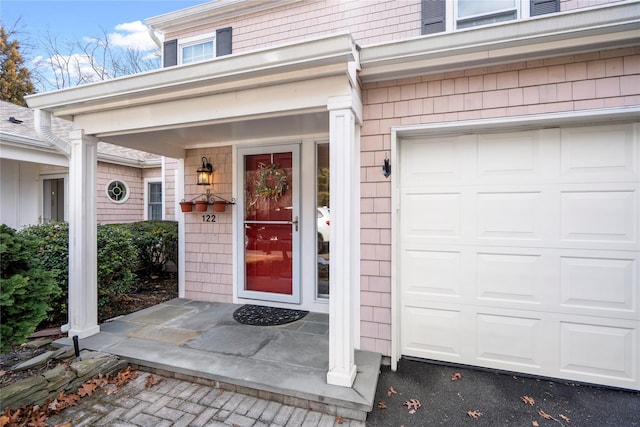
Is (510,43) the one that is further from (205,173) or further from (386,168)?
(205,173)

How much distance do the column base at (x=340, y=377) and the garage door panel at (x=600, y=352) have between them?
182 centimetres

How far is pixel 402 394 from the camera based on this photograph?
8.13 feet

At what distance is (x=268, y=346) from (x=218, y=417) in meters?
0.85

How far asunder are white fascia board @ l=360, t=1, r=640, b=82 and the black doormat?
2817 mm

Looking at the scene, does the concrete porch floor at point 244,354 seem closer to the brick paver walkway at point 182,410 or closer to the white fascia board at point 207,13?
the brick paver walkway at point 182,410

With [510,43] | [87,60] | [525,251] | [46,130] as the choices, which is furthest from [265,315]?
[87,60]

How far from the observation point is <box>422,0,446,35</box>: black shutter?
400 centimetres

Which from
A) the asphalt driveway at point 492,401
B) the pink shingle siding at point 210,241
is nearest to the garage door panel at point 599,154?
the asphalt driveway at point 492,401

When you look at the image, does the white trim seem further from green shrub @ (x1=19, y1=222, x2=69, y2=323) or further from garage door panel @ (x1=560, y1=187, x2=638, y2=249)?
green shrub @ (x1=19, y1=222, x2=69, y2=323)

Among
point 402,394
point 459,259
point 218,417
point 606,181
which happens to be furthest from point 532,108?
point 218,417

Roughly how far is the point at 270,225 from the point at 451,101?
2639 millimetres

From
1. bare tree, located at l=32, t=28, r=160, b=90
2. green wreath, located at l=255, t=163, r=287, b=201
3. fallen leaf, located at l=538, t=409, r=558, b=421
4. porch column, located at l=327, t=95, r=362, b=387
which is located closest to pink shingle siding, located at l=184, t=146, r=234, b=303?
green wreath, located at l=255, t=163, r=287, b=201

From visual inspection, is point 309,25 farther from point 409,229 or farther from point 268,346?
point 268,346

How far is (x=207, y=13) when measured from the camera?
533 centimetres
